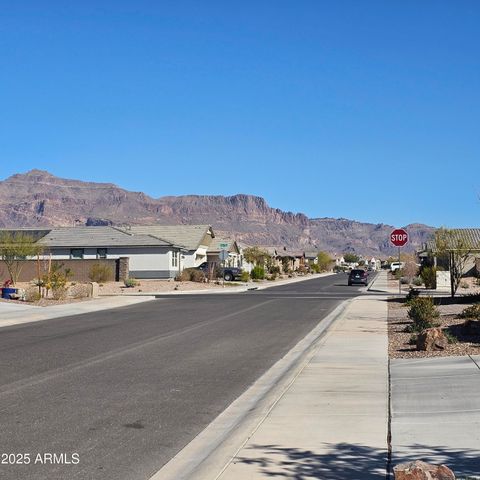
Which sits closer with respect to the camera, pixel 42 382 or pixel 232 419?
pixel 232 419

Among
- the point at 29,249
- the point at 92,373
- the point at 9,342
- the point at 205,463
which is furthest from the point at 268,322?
the point at 29,249

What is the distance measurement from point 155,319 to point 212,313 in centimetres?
340

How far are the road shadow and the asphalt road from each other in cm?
100

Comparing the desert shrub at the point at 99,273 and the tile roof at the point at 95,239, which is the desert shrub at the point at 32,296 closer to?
the desert shrub at the point at 99,273

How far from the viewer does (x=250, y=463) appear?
23.8ft

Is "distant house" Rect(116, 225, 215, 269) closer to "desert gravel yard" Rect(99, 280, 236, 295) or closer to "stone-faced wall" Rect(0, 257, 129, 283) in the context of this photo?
"stone-faced wall" Rect(0, 257, 129, 283)

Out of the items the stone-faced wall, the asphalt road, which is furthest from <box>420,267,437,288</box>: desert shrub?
the asphalt road

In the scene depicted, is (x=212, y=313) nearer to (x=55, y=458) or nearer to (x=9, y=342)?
(x=9, y=342)

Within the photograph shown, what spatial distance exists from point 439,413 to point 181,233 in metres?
69.8

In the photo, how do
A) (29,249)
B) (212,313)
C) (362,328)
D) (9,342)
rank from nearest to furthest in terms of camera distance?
1. (9,342)
2. (362,328)
3. (212,313)
4. (29,249)

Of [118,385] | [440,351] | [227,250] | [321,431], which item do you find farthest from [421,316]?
[227,250]

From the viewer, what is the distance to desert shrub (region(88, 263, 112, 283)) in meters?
58.0

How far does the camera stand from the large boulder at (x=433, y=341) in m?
15.2

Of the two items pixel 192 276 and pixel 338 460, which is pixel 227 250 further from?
pixel 338 460
